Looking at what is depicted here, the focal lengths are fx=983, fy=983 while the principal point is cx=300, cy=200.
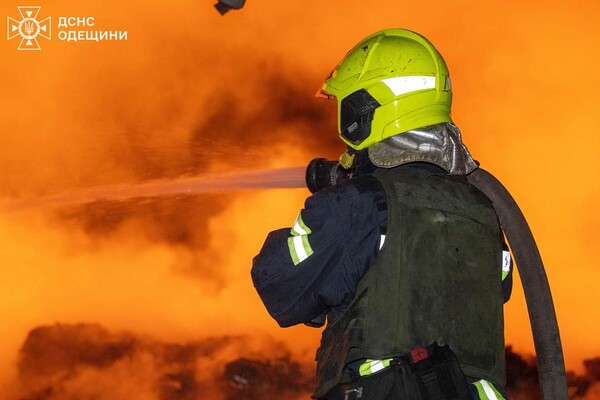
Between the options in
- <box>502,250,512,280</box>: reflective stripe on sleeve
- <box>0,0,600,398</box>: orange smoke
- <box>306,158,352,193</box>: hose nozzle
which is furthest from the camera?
<box>0,0,600,398</box>: orange smoke

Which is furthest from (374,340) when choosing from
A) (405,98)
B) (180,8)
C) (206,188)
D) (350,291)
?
(180,8)

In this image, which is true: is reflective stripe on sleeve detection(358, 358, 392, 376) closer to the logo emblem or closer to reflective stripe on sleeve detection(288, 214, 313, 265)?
reflective stripe on sleeve detection(288, 214, 313, 265)

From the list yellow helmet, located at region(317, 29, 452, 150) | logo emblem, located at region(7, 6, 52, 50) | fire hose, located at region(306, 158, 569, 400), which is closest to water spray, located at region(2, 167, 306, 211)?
logo emblem, located at region(7, 6, 52, 50)

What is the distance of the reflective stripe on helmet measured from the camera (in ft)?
10.6

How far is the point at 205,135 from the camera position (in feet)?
23.9

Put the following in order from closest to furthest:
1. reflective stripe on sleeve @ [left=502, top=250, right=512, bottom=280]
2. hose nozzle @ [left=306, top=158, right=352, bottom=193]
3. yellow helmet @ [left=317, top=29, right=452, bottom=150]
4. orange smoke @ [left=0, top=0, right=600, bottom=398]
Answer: yellow helmet @ [left=317, top=29, right=452, bottom=150] < reflective stripe on sleeve @ [left=502, top=250, right=512, bottom=280] < hose nozzle @ [left=306, top=158, right=352, bottom=193] < orange smoke @ [left=0, top=0, right=600, bottom=398]

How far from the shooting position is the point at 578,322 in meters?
7.11

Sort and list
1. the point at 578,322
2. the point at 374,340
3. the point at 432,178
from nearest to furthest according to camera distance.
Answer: the point at 374,340, the point at 432,178, the point at 578,322

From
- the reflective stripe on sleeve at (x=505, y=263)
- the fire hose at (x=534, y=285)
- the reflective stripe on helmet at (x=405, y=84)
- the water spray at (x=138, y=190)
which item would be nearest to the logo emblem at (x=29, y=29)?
the water spray at (x=138, y=190)

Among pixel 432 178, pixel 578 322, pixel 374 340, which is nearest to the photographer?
pixel 374 340

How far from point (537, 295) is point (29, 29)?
488 cm

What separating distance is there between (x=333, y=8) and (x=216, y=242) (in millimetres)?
1940

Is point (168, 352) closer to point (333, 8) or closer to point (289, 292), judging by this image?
point (333, 8)

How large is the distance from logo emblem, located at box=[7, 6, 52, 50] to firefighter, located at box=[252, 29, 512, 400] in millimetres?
4706
